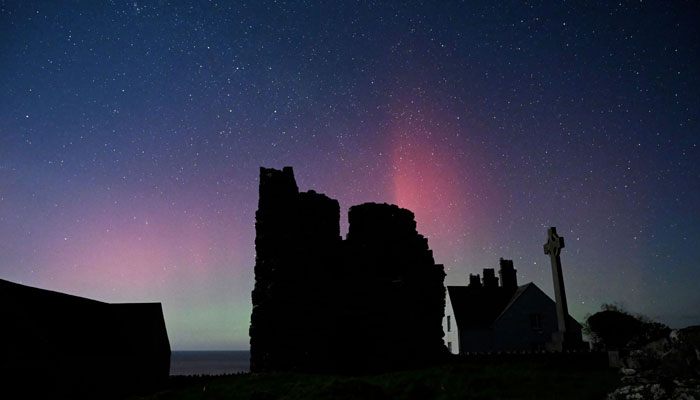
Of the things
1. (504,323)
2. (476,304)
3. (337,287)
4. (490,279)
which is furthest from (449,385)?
(490,279)

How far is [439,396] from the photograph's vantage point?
1872cm

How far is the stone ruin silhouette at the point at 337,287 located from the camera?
3002cm

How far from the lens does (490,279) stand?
5462cm

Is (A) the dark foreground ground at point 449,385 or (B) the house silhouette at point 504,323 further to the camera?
(B) the house silhouette at point 504,323

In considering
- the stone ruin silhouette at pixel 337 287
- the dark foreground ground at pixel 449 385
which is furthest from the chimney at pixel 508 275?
the dark foreground ground at pixel 449 385

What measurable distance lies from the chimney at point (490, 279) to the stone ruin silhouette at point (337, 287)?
73.0 ft

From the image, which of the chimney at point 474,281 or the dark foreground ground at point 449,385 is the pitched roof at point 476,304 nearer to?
the chimney at point 474,281

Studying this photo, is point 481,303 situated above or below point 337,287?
below

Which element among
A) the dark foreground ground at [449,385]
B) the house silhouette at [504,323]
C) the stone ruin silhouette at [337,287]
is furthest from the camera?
the house silhouette at [504,323]

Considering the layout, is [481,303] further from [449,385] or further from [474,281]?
[449,385]

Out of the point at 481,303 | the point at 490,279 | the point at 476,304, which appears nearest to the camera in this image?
the point at 476,304

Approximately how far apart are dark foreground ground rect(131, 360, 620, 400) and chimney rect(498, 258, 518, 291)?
3413 cm

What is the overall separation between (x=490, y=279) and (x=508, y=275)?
2.57 m

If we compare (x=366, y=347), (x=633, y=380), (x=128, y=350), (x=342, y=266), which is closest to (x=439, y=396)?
(x=633, y=380)
